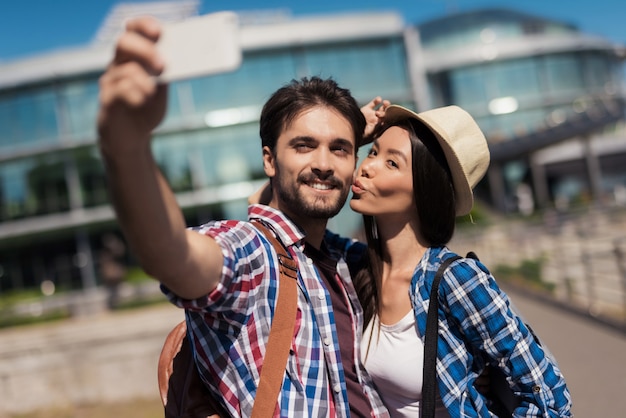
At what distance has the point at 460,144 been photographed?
Answer: 2.25 m

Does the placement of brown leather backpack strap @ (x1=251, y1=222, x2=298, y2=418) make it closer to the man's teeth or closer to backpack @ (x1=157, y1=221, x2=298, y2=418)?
backpack @ (x1=157, y1=221, x2=298, y2=418)

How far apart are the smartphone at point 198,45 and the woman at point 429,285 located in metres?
1.26

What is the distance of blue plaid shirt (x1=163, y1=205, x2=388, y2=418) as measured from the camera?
5.13 feet

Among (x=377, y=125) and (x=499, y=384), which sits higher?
(x=377, y=125)

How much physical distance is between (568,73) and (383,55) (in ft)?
54.4

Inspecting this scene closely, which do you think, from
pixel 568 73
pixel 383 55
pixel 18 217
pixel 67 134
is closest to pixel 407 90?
pixel 383 55

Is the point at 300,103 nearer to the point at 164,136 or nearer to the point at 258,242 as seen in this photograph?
the point at 258,242

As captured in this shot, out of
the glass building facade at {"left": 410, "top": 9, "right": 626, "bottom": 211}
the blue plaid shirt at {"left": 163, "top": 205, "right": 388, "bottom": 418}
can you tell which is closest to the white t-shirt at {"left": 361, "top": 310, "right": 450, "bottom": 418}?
the blue plaid shirt at {"left": 163, "top": 205, "right": 388, "bottom": 418}

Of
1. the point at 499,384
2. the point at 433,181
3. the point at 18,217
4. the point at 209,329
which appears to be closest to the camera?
the point at 209,329

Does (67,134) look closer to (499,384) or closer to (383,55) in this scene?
(383,55)

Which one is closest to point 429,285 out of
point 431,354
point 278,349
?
point 431,354

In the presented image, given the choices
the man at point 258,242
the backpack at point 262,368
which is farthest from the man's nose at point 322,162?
the backpack at point 262,368

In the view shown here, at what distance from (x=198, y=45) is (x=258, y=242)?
2.68 ft

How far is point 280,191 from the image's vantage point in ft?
6.95
